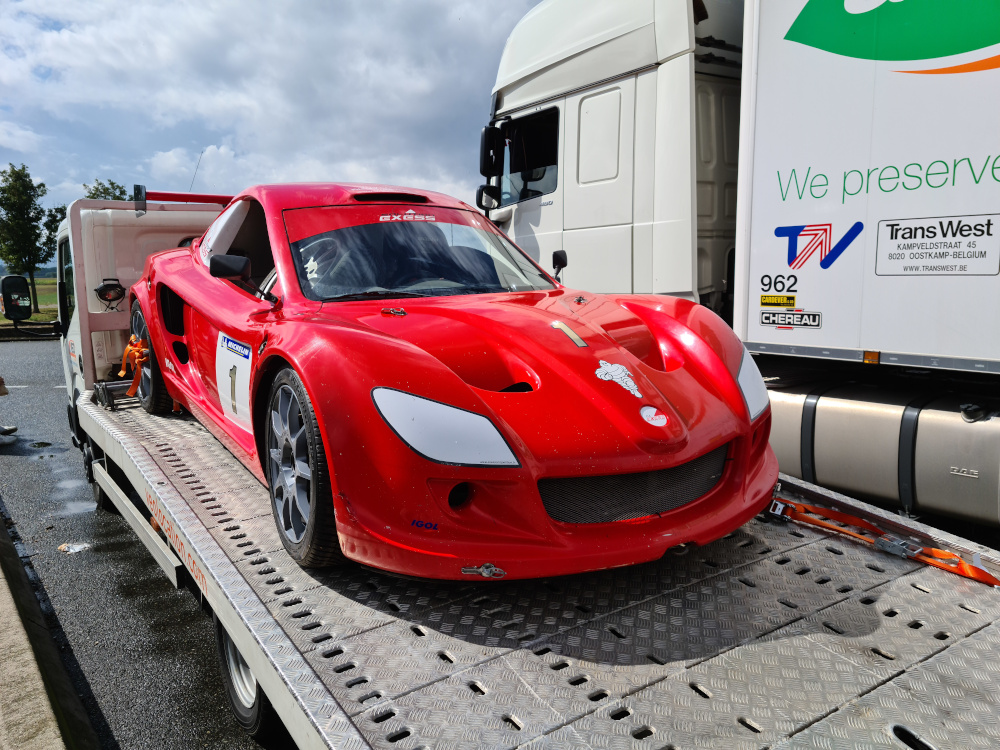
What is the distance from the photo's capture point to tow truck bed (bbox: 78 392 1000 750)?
5.17 feet

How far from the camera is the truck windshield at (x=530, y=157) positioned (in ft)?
17.4

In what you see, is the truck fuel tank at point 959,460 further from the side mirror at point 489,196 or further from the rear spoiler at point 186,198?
the rear spoiler at point 186,198

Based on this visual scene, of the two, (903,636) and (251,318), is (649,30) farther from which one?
(903,636)

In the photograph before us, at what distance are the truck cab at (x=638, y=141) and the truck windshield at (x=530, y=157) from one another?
14 mm

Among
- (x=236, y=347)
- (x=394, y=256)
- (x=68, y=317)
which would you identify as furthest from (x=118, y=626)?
(x=68, y=317)

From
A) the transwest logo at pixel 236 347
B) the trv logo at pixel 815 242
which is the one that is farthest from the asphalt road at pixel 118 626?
the trv logo at pixel 815 242

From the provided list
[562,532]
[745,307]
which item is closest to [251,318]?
[562,532]

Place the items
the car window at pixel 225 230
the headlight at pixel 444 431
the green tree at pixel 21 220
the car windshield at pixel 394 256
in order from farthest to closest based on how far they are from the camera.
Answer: the green tree at pixel 21 220
the car window at pixel 225 230
the car windshield at pixel 394 256
the headlight at pixel 444 431

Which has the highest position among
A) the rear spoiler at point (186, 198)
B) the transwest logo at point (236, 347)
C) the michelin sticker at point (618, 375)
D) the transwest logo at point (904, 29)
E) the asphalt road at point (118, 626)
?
the transwest logo at point (904, 29)

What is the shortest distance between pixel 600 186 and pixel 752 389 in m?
2.75

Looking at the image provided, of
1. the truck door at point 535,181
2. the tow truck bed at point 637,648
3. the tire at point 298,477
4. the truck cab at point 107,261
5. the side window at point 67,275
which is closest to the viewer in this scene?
the tow truck bed at point 637,648

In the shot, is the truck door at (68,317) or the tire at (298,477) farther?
the truck door at (68,317)

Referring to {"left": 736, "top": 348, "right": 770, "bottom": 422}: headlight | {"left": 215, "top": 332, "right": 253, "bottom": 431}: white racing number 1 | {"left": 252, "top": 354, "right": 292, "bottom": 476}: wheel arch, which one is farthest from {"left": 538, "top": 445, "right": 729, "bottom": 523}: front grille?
{"left": 215, "top": 332, "right": 253, "bottom": 431}: white racing number 1

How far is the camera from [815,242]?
12.5 ft
